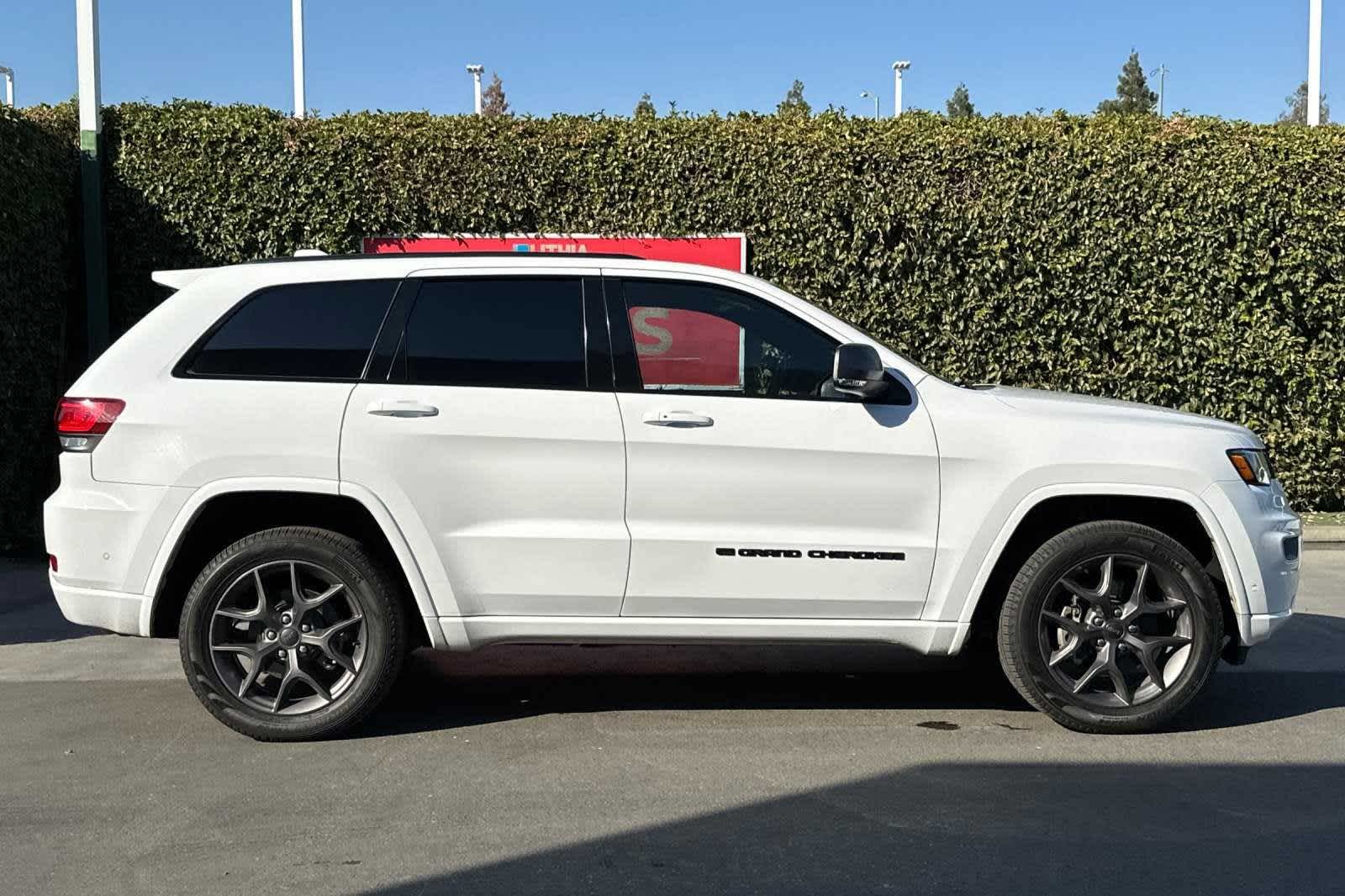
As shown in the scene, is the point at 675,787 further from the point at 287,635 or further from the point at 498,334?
the point at 498,334

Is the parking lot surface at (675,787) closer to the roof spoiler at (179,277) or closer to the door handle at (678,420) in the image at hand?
the door handle at (678,420)

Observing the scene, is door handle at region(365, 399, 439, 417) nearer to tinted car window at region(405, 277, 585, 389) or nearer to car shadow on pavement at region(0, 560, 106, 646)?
tinted car window at region(405, 277, 585, 389)

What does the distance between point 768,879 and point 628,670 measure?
267cm

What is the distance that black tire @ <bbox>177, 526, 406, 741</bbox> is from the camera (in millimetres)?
5055

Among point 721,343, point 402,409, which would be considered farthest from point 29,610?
point 721,343

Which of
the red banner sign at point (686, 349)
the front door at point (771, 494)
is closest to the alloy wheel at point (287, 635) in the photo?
the front door at point (771, 494)

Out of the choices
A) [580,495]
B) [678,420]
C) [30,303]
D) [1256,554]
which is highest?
[30,303]

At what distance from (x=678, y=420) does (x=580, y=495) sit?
478 millimetres

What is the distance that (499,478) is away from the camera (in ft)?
16.6

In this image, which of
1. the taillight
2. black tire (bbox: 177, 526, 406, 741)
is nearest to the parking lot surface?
black tire (bbox: 177, 526, 406, 741)

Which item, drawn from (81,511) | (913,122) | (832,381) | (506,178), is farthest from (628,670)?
(913,122)

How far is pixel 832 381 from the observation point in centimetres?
520

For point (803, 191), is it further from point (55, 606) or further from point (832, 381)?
point (55, 606)

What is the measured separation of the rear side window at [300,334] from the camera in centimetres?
516
